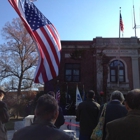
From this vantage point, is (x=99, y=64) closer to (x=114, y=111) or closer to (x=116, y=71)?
(x=116, y=71)

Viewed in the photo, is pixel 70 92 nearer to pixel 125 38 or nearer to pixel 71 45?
pixel 71 45

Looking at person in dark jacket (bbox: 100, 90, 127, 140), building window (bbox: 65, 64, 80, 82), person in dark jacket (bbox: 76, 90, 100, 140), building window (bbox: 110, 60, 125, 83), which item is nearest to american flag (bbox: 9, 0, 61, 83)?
person in dark jacket (bbox: 76, 90, 100, 140)

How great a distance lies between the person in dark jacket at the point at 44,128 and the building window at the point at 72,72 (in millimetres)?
20987

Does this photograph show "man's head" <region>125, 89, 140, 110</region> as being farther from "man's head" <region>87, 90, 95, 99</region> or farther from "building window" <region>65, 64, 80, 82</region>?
"building window" <region>65, 64, 80, 82</region>

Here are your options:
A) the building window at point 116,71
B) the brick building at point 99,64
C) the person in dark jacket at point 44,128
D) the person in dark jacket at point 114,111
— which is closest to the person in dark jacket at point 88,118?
the person in dark jacket at point 114,111

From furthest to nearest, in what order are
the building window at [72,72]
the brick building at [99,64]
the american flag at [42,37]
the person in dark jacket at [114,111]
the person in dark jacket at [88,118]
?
1. the building window at [72,72]
2. the brick building at [99,64]
3. the american flag at [42,37]
4. the person in dark jacket at [88,118]
5. the person in dark jacket at [114,111]

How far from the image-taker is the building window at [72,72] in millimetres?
23219

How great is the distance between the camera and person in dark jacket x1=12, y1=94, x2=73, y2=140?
1937mm

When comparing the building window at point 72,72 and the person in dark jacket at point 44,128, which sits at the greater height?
the building window at point 72,72

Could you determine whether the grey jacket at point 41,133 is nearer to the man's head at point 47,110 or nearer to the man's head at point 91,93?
the man's head at point 47,110

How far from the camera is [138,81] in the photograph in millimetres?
22359

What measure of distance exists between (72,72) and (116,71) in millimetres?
5004

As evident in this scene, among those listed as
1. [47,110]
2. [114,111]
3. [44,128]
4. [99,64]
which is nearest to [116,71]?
[99,64]

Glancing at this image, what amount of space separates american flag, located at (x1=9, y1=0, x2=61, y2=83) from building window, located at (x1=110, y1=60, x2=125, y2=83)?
1697cm
